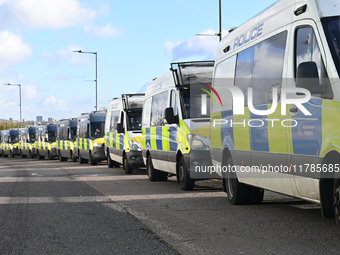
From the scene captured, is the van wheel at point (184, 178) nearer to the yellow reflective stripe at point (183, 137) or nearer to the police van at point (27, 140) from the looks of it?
the yellow reflective stripe at point (183, 137)

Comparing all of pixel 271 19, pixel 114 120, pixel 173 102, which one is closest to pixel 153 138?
pixel 173 102

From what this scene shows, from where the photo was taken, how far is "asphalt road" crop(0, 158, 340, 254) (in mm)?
6879

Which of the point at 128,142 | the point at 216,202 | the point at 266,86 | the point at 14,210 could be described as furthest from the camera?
the point at 128,142

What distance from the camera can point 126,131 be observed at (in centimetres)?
2144

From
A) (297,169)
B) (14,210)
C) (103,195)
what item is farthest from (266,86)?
(103,195)

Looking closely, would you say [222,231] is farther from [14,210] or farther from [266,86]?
[14,210]

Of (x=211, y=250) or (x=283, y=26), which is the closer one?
(x=211, y=250)

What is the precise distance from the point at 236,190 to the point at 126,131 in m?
11.3

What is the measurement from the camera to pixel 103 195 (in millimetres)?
13008

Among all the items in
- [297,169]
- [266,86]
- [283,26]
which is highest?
[283,26]

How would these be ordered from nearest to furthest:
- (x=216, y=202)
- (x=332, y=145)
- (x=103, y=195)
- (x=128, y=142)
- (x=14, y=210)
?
(x=332, y=145) → (x=14, y=210) → (x=216, y=202) → (x=103, y=195) → (x=128, y=142)

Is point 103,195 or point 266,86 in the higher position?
point 266,86

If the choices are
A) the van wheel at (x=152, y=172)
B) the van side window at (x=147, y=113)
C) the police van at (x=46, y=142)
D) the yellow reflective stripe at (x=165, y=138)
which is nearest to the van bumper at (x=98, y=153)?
the van side window at (x=147, y=113)

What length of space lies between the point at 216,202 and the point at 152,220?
8.21ft
